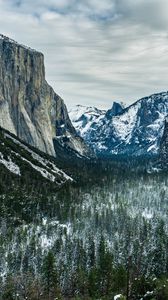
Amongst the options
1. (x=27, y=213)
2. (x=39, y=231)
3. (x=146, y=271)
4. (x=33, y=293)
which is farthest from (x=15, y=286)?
(x=27, y=213)

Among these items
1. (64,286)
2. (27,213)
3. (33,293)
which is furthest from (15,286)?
(27,213)

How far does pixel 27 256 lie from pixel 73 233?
36.1 m

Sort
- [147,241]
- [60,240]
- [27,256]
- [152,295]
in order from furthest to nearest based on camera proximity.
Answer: [147,241] → [60,240] → [27,256] → [152,295]

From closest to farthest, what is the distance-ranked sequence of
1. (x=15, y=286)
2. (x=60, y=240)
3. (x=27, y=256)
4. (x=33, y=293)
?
1. (x=33, y=293)
2. (x=15, y=286)
3. (x=27, y=256)
4. (x=60, y=240)

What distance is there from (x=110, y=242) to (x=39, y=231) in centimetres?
2647

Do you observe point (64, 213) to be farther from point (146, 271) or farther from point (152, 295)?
point (152, 295)

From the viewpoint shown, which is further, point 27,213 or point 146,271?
point 27,213

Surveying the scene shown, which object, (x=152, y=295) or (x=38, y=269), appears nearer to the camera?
(x=152, y=295)

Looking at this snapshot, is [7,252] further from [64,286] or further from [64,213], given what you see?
[64,213]

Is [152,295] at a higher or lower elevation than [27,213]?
higher

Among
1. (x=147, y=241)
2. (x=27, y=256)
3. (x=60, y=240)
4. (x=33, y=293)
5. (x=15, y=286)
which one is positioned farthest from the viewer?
(x=147, y=241)

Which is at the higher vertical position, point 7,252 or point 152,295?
point 152,295

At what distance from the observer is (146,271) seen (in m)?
142

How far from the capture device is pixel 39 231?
173 metres
